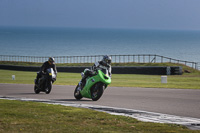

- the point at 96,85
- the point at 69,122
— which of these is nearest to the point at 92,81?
the point at 96,85

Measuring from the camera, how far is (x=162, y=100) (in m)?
14.9

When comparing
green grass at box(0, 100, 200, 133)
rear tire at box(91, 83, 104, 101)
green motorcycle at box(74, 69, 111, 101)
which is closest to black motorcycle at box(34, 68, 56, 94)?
green motorcycle at box(74, 69, 111, 101)

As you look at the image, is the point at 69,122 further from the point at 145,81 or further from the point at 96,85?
the point at 145,81

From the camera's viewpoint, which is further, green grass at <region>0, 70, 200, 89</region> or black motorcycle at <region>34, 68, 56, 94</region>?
green grass at <region>0, 70, 200, 89</region>

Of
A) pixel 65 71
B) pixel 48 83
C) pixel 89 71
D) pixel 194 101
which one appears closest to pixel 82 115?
pixel 89 71

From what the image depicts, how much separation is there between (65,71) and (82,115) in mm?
36300

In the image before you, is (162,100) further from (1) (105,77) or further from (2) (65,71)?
(2) (65,71)

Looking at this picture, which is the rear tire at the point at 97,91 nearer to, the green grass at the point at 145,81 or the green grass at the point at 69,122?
the green grass at the point at 69,122

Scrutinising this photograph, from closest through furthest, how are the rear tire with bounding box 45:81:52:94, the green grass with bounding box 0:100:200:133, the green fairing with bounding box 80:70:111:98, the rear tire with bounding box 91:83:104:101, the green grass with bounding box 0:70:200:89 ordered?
the green grass with bounding box 0:100:200:133
the green fairing with bounding box 80:70:111:98
the rear tire with bounding box 91:83:104:101
the rear tire with bounding box 45:81:52:94
the green grass with bounding box 0:70:200:89

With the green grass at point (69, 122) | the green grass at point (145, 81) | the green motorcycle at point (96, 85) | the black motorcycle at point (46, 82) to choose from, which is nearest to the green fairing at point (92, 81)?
the green motorcycle at point (96, 85)

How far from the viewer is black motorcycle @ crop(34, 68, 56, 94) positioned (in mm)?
18016

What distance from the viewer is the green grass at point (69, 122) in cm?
890

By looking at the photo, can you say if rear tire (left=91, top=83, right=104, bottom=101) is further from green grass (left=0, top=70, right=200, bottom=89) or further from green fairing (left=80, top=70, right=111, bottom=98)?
green grass (left=0, top=70, right=200, bottom=89)

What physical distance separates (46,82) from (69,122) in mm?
8753
